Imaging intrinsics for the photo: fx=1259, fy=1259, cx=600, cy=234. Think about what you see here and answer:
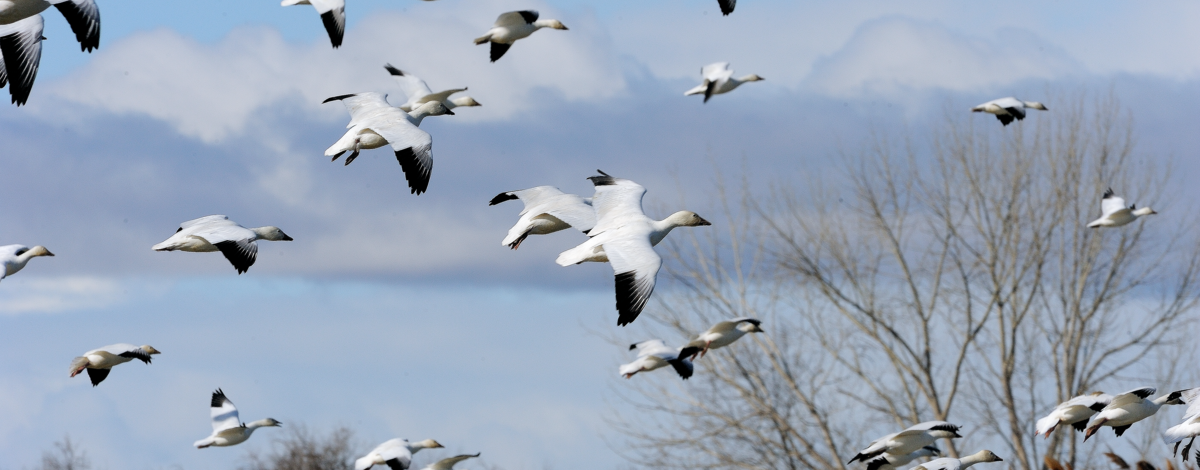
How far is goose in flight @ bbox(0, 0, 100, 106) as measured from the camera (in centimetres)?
841

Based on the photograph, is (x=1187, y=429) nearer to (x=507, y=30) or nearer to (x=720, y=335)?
(x=720, y=335)

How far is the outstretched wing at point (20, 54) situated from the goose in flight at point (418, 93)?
341cm

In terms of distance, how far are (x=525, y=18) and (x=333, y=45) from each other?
2.11 metres

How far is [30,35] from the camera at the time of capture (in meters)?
8.96

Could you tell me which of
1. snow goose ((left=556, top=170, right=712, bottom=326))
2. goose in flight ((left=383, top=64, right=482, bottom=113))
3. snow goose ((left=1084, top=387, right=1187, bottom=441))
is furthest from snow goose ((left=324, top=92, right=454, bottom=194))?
snow goose ((left=1084, top=387, right=1187, bottom=441))

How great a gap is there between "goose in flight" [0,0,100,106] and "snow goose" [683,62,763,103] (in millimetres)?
5643

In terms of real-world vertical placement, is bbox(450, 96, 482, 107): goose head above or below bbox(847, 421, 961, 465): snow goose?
above

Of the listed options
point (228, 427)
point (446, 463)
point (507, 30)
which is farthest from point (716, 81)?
point (228, 427)

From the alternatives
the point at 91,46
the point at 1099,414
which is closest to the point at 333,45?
the point at 91,46

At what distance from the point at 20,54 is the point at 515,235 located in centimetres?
371

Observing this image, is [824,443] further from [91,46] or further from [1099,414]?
[91,46]

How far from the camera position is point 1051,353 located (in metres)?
20.3

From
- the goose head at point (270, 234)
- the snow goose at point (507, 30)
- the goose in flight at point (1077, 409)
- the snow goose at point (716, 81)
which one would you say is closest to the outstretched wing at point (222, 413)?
the goose head at point (270, 234)

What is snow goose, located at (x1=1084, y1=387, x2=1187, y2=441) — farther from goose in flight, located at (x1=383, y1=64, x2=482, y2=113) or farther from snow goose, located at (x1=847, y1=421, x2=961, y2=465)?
goose in flight, located at (x1=383, y1=64, x2=482, y2=113)
